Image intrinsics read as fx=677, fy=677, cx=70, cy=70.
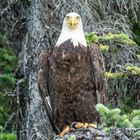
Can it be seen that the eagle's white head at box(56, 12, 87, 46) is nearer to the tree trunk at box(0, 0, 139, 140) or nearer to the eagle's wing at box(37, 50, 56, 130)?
the eagle's wing at box(37, 50, 56, 130)

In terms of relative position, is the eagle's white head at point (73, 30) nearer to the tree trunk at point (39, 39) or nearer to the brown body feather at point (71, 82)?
the brown body feather at point (71, 82)

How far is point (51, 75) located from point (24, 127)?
5.74 feet

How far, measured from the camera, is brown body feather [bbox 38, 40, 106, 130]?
23.7 ft

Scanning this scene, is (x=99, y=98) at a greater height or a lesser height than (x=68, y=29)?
lesser

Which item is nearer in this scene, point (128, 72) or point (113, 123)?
point (113, 123)

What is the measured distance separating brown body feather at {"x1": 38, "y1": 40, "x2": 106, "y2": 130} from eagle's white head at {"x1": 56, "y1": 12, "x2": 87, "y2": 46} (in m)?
0.06

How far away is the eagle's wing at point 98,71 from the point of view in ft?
23.6

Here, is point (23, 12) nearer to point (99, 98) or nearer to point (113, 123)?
point (99, 98)

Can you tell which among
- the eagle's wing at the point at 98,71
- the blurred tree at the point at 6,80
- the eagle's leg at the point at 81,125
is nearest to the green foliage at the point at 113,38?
the eagle's wing at the point at 98,71

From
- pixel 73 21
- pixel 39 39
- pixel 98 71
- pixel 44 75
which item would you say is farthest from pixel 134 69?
pixel 39 39

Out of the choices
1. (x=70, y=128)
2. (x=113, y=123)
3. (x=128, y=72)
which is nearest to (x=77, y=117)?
(x=70, y=128)

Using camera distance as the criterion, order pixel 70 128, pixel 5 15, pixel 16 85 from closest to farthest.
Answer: pixel 70 128, pixel 16 85, pixel 5 15

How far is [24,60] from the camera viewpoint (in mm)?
8797

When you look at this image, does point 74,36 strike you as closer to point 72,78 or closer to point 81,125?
point 72,78
